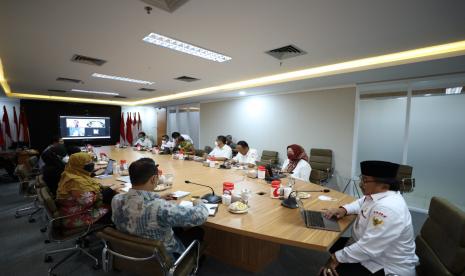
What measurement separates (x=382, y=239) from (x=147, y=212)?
4.82 feet

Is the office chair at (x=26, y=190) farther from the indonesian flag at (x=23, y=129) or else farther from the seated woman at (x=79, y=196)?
the indonesian flag at (x=23, y=129)

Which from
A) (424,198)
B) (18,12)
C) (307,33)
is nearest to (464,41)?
(307,33)

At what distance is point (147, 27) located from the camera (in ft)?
7.06

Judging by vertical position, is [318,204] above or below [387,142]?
below

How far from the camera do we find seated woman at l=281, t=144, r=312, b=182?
3342 millimetres

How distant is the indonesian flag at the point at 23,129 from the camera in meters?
7.27

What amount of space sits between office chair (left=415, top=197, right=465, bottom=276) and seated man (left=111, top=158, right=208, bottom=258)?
56.7 inches

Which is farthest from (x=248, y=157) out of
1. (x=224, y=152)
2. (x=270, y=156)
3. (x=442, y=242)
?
(x=442, y=242)

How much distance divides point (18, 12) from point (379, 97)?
566 centimetres

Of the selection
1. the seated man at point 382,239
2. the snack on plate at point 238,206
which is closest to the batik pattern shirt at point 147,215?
the snack on plate at point 238,206

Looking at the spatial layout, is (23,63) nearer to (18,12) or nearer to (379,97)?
(18,12)

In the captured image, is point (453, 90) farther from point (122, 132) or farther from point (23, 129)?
point (23, 129)

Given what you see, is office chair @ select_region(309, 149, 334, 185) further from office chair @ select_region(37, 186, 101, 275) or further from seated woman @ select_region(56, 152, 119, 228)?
office chair @ select_region(37, 186, 101, 275)

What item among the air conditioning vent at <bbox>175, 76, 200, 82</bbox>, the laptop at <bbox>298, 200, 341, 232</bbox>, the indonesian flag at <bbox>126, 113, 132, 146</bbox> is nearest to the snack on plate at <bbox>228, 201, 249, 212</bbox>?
the laptop at <bbox>298, 200, 341, 232</bbox>
